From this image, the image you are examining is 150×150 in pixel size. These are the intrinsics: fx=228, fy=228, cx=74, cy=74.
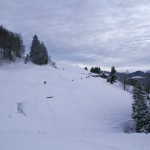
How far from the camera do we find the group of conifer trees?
7169 cm

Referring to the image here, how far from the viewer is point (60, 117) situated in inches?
1312

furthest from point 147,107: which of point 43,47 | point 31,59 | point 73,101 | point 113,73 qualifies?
point 43,47

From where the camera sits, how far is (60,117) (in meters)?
33.3

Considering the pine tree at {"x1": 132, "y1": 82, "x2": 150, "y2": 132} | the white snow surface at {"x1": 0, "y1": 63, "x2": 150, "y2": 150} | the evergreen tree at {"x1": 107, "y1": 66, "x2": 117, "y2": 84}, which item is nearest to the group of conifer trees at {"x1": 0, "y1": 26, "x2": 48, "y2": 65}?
the white snow surface at {"x1": 0, "y1": 63, "x2": 150, "y2": 150}

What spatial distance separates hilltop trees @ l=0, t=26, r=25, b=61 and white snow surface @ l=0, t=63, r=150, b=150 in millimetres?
19040

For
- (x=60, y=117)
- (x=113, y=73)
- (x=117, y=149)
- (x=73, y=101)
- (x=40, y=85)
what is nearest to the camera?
(x=117, y=149)

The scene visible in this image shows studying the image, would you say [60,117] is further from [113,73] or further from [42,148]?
[113,73]

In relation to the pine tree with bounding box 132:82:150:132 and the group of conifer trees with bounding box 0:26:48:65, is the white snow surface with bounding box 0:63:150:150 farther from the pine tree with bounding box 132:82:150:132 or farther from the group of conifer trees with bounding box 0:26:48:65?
the group of conifer trees with bounding box 0:26:48:65

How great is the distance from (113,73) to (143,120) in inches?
1937

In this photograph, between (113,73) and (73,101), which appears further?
(113,73)

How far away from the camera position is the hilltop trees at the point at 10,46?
71275mm

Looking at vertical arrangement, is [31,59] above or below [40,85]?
above

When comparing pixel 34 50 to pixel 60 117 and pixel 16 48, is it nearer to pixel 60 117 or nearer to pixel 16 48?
pixel 16 48

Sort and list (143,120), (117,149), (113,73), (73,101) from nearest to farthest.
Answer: (117,149) < (143,120) < (73,101) < (113,73)
